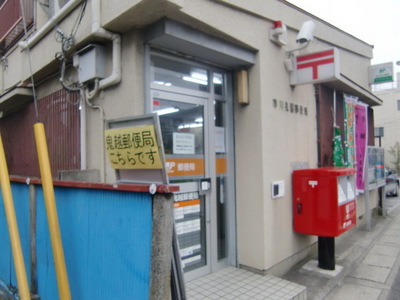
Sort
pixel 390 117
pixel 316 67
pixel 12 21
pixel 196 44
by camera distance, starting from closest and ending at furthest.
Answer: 1. pixel 196 44
2. pixel 316 67
3. pixel 12 21
4. pixel 390 117

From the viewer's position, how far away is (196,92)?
14.7ft

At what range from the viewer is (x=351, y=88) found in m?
7.25

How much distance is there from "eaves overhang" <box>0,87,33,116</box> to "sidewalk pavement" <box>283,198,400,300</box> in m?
5.89

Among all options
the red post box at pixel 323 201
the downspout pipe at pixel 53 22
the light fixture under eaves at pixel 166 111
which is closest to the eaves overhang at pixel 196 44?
the light fixture under eaves at pixel 166 111

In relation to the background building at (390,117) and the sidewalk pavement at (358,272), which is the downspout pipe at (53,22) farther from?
the background building at (390,117)

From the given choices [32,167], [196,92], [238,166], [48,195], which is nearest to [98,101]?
[196,92]

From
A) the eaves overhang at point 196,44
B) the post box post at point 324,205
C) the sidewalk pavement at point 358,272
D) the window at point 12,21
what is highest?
the window at point 12,21

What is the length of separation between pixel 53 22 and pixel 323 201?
5.07 metres

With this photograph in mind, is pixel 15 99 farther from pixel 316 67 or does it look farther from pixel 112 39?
pixel 316 67

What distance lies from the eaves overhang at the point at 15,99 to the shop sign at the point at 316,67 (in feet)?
16.8

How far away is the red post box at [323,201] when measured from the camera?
185 inches

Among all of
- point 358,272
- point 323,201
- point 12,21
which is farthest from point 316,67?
point 12,21

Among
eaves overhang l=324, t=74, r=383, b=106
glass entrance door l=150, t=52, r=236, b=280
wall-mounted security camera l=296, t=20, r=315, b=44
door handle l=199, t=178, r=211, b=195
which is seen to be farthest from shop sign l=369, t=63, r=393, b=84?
door handle l=199, t=178, r=211, b=195

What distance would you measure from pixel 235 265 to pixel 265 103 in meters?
2.55
